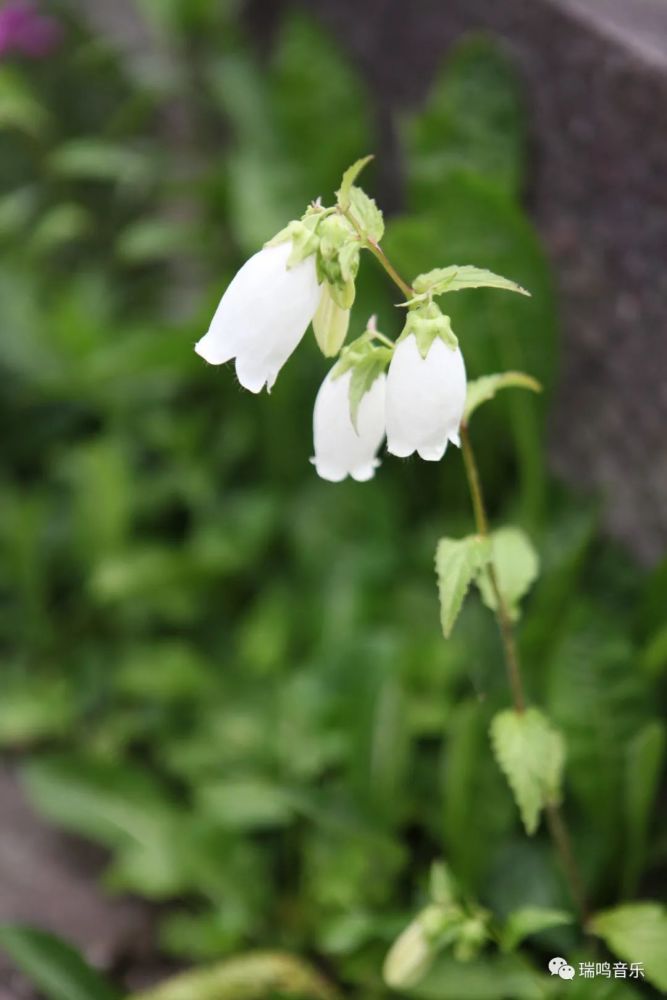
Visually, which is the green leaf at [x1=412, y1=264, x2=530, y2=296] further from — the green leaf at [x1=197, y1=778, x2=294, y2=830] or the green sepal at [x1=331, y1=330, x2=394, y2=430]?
the green leaf at [x1=197, y1=778, x2=294, y2=830]

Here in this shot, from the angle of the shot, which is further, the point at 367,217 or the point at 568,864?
the point at 568,864

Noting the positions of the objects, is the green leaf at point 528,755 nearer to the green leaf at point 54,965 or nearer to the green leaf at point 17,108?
the green leaf at point 54,965

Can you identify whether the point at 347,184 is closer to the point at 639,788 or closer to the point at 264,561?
the point at 639,788

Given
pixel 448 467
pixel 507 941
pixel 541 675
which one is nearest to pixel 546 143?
pixel 448 467

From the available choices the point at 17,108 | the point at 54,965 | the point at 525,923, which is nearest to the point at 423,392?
the point at 525,923

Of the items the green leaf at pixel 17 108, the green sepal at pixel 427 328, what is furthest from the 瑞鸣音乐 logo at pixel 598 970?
the green leaf at pixel 17 108

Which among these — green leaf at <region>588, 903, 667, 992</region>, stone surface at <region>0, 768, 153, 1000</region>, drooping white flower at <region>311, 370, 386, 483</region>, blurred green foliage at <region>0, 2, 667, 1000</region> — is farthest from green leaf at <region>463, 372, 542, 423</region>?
stone surface at <region>0, 768, 153, 1000</region>
